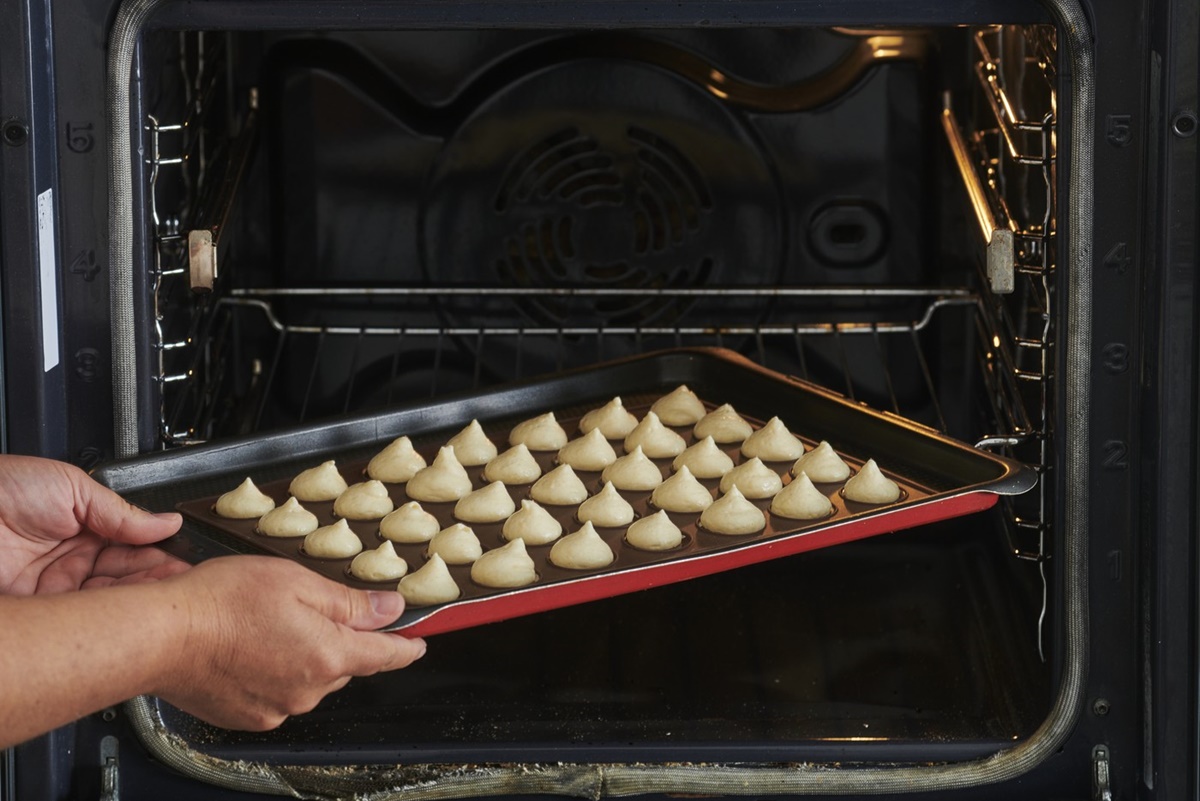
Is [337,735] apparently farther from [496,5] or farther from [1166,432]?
[1166,432]

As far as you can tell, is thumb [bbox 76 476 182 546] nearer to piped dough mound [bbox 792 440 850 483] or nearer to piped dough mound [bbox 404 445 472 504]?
piped dough mound [bbox 404 445 472 504]

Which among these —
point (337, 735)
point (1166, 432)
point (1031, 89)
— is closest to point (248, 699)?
point (337, 735)

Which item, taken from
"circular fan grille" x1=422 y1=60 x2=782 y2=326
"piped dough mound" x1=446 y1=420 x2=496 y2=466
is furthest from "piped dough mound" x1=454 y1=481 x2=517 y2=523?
"circular fan grille" x1=422 y1=60 x2=782 y2=326

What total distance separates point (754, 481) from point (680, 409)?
0.24 m

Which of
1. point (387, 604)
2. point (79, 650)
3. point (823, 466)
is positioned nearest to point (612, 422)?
point (823, 466)

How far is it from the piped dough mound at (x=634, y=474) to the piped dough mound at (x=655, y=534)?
132mm

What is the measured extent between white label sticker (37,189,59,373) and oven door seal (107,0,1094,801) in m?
0.05

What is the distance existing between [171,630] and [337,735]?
0.47 meters

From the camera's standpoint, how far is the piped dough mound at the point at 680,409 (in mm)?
1887

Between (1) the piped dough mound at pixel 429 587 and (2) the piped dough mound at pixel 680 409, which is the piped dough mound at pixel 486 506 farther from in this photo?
(2) the piped dough mound at pixel 680 409

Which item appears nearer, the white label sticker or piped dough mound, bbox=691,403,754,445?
the white label sticker

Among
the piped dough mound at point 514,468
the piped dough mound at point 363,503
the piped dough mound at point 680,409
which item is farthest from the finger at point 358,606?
the piped dough mound at point 680,409

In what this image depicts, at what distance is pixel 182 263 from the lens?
188 centimetres

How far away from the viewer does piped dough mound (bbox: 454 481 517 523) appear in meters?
1.65
